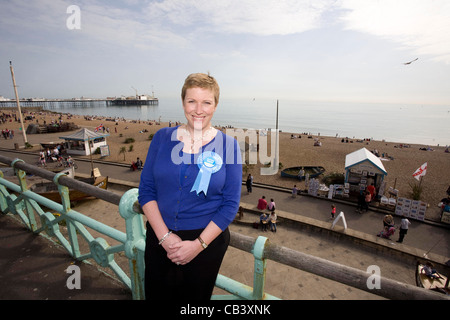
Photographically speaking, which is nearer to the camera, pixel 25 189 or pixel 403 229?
pixel 25 189

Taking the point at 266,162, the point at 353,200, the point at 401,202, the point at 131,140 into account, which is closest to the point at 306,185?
the point at 353,200

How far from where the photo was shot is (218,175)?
62.5 inches

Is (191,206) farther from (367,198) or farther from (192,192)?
(367,198)

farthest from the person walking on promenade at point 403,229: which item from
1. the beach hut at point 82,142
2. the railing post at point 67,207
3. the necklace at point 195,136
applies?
the beach hut at point 82,142

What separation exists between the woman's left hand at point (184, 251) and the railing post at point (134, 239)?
718mm

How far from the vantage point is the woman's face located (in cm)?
168

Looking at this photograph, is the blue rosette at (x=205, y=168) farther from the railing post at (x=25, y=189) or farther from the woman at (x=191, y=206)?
the railing post at (x=25, y=189)

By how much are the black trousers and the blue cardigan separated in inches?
4.3

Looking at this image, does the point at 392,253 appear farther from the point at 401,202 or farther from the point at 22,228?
the point at 22,228

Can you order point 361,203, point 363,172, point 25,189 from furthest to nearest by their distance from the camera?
1. point 363,172
2. point 361,203
3. point 25,189

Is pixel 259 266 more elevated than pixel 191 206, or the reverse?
pixel 191 206

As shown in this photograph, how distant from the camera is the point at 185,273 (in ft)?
5.10

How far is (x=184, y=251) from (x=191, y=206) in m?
0.28

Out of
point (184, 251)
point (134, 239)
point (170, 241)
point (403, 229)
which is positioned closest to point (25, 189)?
point (134, 239)
